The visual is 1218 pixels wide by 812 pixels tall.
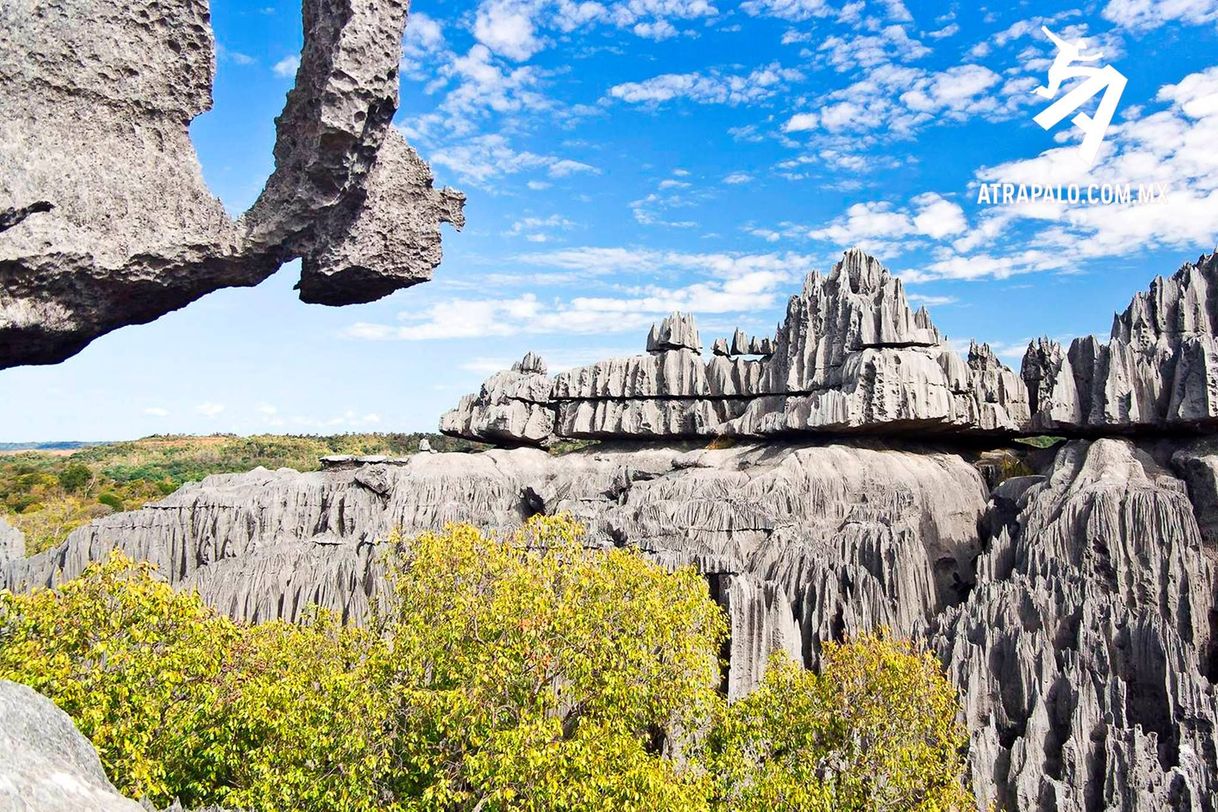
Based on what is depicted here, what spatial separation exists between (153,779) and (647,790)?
7.44 metres

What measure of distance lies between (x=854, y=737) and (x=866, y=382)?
26.4 meters

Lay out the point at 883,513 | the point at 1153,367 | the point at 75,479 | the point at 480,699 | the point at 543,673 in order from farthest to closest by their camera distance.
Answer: the point at 75,479, the point at 883,513, the point at 1153,367, the point at 543,673, the point at 480,699

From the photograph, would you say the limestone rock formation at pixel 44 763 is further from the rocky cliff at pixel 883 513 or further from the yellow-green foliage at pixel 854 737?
the yellow-green foliage at pixel 854 737

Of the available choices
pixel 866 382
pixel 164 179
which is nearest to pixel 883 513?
pixel 866 382

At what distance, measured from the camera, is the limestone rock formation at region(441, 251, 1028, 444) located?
134 ft

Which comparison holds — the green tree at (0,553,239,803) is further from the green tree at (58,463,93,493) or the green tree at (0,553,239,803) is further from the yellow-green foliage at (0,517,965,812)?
the green tree at (58,463,93,493)

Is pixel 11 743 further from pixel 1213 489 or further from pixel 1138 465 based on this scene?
pixel 1138 465

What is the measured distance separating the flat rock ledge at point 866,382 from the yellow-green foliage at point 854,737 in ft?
74.6

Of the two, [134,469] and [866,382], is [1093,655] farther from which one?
[134,469]

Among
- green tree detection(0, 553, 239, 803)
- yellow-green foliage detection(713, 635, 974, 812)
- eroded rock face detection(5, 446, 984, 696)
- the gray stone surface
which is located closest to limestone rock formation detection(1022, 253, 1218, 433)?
the gray stone surface

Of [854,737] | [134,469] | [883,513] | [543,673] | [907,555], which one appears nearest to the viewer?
[543,673]

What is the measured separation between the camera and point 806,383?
149 feet

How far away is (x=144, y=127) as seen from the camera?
1058 cm

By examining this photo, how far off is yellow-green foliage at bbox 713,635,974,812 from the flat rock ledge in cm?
2273
